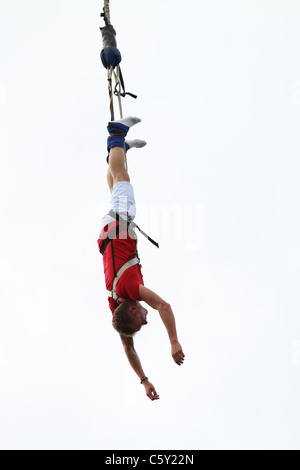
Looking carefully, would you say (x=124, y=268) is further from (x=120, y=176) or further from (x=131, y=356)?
(x=120, y=176)

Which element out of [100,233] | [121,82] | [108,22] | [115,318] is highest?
[108,22]

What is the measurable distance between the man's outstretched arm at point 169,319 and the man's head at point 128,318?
0.43 meters

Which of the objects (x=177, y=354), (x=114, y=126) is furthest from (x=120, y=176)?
(x=177, y=354)

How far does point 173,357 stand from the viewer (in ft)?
21.9

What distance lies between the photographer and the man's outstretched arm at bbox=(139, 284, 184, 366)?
21.9 feet

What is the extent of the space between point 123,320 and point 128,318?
0.07 meters

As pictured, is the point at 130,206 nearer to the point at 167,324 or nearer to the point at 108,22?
the point at 167,324

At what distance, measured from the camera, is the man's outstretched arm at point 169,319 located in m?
6.68

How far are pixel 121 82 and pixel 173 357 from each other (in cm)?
418

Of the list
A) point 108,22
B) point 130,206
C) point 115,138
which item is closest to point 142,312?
point 130,206

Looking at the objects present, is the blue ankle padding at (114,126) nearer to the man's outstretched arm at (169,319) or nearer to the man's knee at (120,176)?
the man's knee at (120,176)

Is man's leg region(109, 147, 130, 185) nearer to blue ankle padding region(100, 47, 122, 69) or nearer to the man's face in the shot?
blue ankle padding region(100, 47, 122, 69)

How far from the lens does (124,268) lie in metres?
7.50

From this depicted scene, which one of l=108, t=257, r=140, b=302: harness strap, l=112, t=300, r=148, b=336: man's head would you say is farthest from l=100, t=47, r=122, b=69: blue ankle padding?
l=112, t=300, r=148, b=336: man's head
